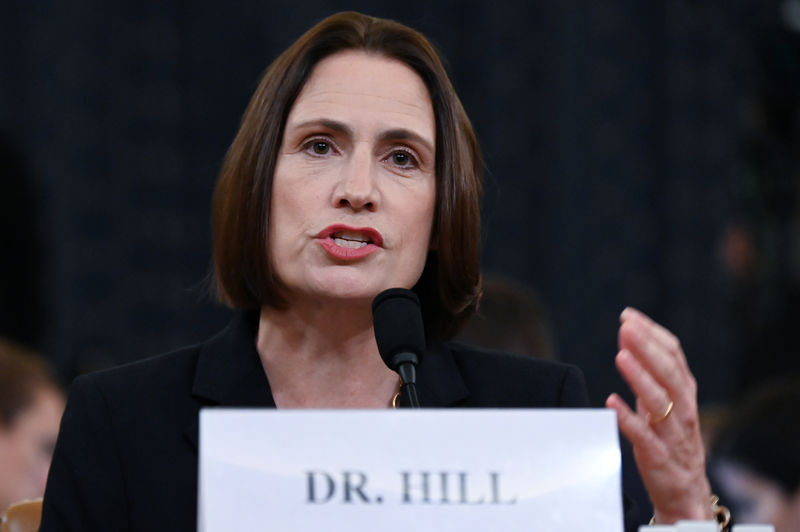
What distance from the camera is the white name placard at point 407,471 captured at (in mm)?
1057

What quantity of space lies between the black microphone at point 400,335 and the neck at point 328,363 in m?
0.30

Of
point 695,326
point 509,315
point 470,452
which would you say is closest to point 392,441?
point 470,452

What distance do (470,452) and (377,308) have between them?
13.7 inches

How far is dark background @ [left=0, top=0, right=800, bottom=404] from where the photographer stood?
14.1ft

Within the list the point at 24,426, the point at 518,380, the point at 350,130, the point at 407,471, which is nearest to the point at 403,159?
the point at 350,130

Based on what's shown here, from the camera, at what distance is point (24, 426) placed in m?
2.47

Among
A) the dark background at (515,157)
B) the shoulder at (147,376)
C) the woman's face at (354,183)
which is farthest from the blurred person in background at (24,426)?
the dark background at (515,157)

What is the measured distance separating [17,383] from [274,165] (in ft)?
3.79

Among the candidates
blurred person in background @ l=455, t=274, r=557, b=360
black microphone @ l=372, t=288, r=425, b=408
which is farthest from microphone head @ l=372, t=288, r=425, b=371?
blurred person in background @ l=455, t=274, r=557, b=360

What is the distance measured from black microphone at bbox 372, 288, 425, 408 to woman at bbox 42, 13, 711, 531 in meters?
0.18

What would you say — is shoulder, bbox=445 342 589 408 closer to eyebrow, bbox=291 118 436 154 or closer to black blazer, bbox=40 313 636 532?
black blazer, bbox=40 313 636 532

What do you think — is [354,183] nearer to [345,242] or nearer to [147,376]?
[345,242]

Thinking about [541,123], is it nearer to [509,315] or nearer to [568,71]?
[568,71]

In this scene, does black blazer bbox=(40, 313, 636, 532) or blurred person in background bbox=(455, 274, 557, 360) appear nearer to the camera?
black blazer bbox=(40, 313, 636, 532)
